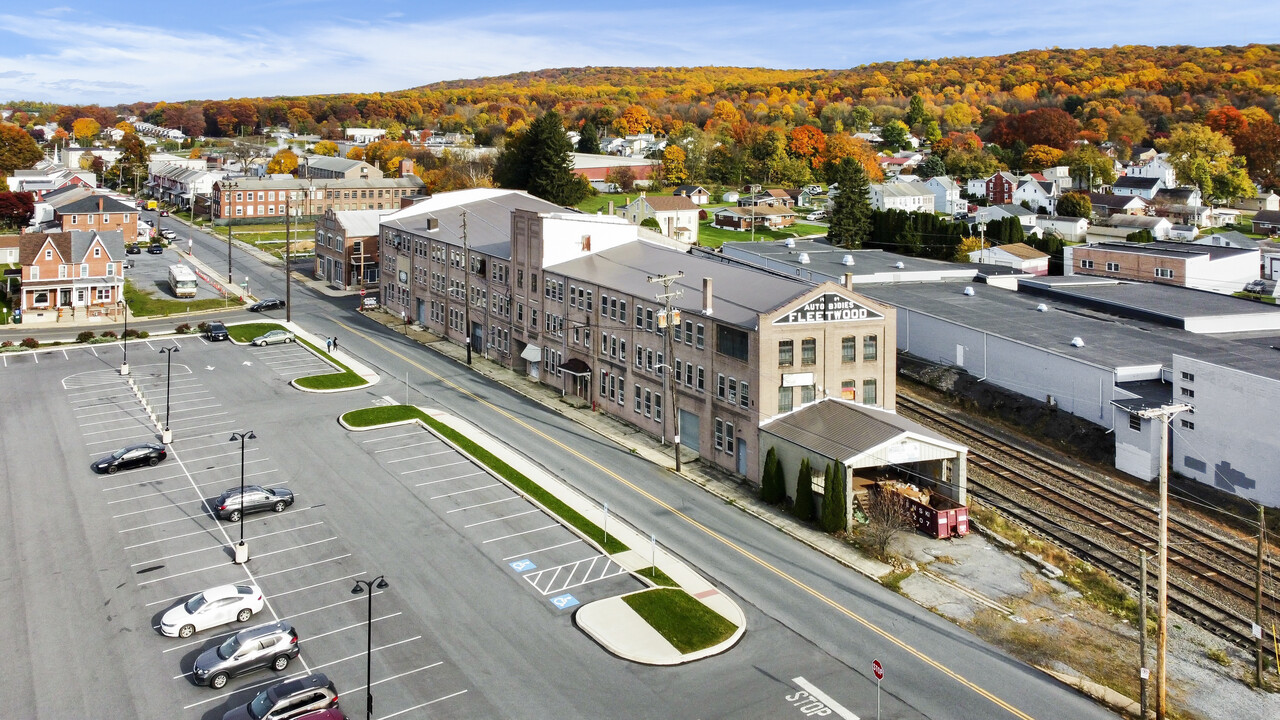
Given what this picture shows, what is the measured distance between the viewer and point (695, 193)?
160 metres

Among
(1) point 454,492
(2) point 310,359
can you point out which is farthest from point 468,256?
(1) point 454,492

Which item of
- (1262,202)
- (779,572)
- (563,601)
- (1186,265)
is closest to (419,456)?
(563,601)

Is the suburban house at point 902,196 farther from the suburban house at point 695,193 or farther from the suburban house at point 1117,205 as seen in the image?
the suburban house at point 695,193

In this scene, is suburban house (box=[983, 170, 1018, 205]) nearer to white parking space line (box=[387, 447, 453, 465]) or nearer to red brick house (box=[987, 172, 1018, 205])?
red brick house (box=[987, 172, 1018, 205])

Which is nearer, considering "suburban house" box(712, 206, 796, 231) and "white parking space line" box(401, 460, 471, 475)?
"white parking space line" box(401, 460, 471, 475)

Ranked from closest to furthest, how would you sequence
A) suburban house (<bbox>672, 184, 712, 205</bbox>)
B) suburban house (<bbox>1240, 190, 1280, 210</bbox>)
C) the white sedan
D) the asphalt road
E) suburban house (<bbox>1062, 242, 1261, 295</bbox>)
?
the asphalt road, the white sedan, suburban house (<bbox>1062, 242, 1261, 295</bbox>), suburban house (<bbox>1240, 190, 1280, 210</bbox>), suburban house (<bbox>672, 184, 712, 205</bbox>)

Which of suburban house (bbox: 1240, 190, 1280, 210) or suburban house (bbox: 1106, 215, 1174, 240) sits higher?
suburban house (bbox: 1240, 190, 1280, 210)

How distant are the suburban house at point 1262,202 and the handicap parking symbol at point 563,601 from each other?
516 ft

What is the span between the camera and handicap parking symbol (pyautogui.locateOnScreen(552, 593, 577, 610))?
3831 cm

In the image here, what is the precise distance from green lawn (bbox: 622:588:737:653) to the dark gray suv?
41.2 ft

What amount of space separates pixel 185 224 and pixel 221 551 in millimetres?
122843

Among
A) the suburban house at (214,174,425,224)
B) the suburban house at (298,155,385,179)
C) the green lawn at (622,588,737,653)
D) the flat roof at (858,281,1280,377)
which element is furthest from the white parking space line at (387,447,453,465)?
the suburban house at (298,155,385,179)

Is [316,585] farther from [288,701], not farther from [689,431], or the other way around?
[689,431]

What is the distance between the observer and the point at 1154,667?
116ft
